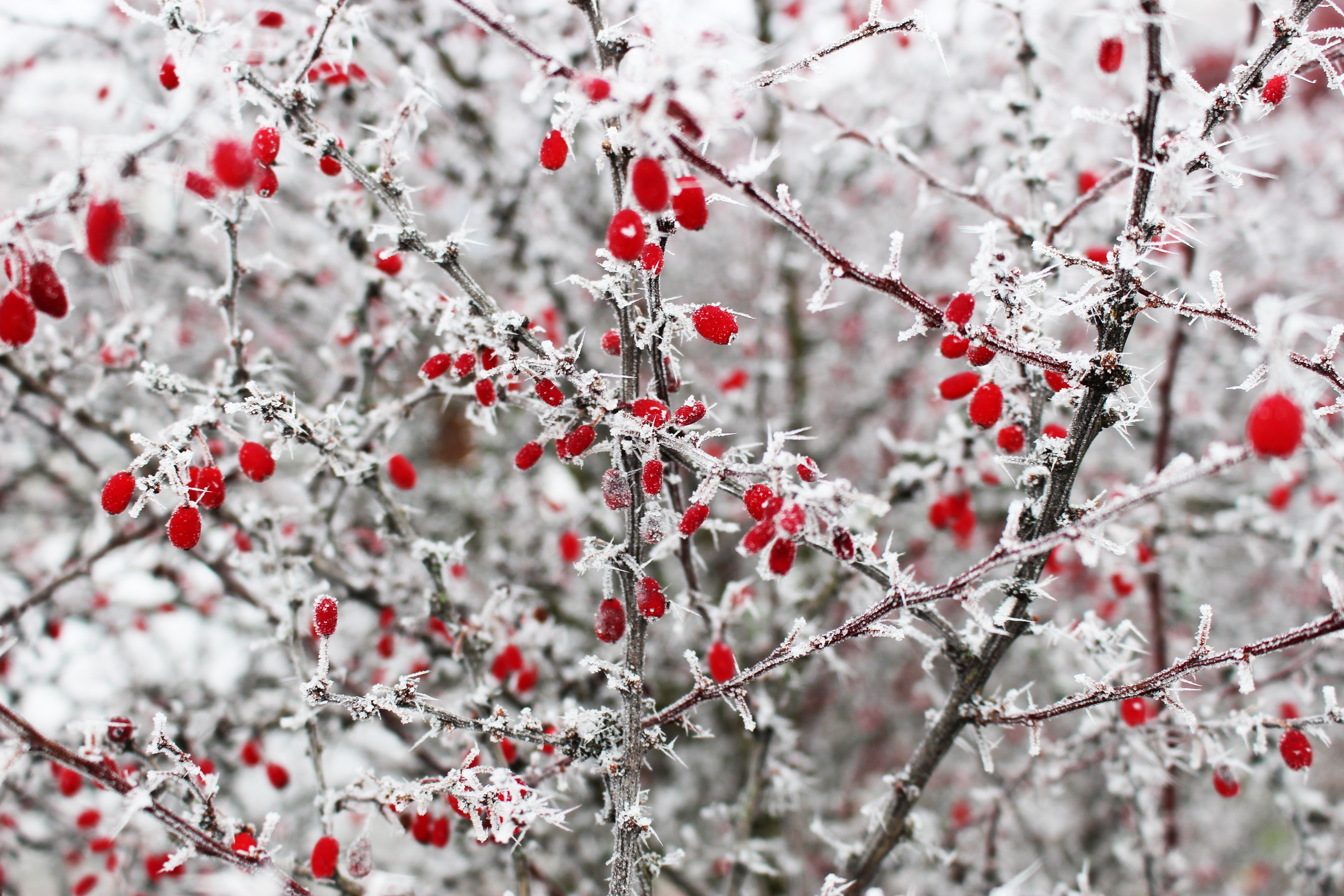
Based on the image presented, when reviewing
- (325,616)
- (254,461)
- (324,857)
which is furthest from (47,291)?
(324,857)

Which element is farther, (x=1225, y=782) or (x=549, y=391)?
(x=1225, y=782)

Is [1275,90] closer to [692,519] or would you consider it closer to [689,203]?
[689,203]

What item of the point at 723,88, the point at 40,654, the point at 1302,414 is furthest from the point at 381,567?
the point at 1302,414

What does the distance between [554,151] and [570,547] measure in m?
2.39

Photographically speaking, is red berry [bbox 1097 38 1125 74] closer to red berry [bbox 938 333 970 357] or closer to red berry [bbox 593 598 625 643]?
red berry [bbox 938 333 970 357]

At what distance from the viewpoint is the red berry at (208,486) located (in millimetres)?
1438

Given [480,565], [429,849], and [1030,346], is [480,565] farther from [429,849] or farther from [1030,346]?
[1030,346]

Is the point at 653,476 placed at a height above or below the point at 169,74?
below

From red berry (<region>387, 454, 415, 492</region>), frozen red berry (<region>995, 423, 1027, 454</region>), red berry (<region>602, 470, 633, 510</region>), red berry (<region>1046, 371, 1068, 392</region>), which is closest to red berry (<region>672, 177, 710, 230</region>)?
red berry (<region>602, 470, 633, 510</region>)

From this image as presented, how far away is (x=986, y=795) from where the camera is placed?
2.47 meters

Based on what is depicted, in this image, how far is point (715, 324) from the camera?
4.36ft

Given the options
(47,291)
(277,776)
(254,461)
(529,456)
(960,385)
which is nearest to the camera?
(47,291)

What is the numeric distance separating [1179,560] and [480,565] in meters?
3.44

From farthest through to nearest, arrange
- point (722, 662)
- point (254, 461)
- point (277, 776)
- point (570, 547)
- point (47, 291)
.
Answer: point (570, 547), point (277, 776), point (722, 662), point (254, 461), point (47, 291)
